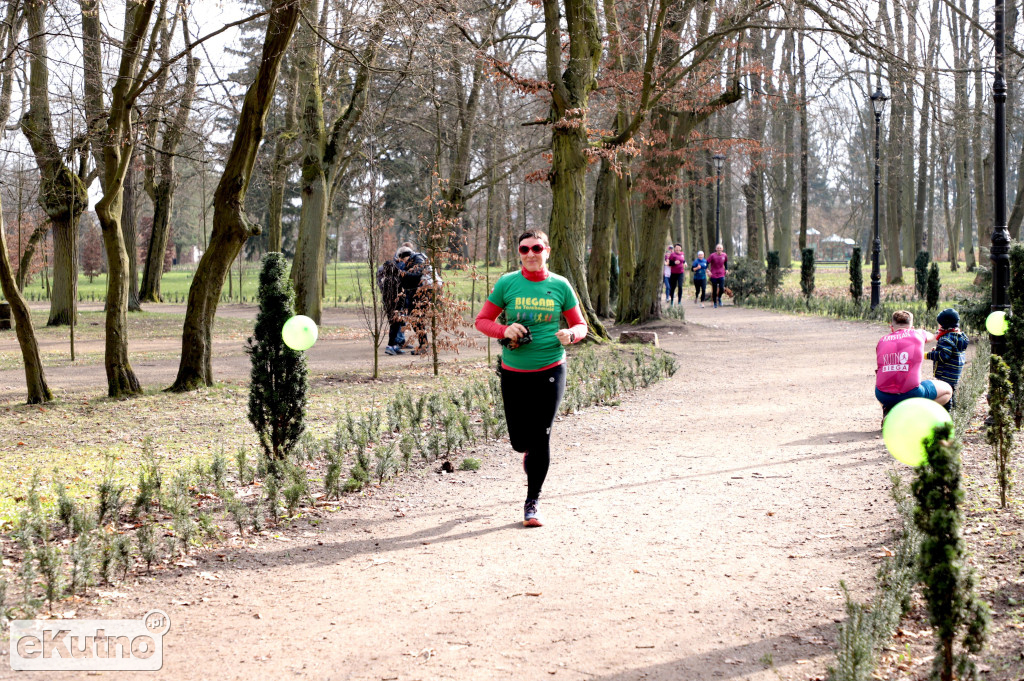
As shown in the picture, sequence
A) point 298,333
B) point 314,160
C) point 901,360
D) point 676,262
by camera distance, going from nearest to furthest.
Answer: point 298,333 < point 901,360 < point 314,160 < point 676,262

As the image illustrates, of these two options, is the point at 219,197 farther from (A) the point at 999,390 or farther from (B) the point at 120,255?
(A) the point at 999,390

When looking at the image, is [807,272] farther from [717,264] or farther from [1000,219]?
[1000,219]

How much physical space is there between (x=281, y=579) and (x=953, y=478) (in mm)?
3378

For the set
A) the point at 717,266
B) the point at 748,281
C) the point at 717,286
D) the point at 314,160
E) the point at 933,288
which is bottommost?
the point at 933,288

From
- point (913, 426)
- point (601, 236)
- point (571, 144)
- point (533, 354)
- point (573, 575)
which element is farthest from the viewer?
point (601, 236)

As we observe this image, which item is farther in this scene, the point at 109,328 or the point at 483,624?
the point at 109,328

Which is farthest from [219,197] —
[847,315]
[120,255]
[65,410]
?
[847,315]

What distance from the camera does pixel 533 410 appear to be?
583 cm

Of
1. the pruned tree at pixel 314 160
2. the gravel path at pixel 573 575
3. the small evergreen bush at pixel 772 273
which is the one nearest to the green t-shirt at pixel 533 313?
the gravel path at pixel 573 575

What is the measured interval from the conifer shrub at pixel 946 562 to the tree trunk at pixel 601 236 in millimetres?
16968

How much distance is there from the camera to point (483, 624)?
424 centimetres

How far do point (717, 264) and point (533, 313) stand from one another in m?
22.6

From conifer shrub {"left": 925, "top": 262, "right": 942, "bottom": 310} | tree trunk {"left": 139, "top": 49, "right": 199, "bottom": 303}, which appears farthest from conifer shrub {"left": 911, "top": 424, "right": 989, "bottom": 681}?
tree trunk {"left": 139, "top": 49, "right": 199, "bottom": 303}

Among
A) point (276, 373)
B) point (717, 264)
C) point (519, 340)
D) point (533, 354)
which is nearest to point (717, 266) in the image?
point (717, 264)
